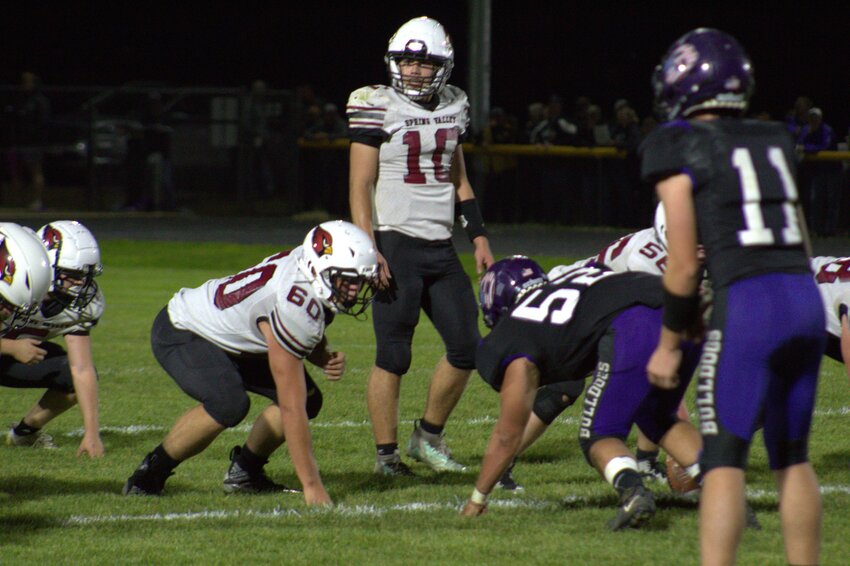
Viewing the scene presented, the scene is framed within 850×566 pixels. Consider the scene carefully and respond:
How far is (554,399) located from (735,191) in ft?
6.67

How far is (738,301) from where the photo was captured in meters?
3.77

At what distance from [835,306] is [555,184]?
11410mm

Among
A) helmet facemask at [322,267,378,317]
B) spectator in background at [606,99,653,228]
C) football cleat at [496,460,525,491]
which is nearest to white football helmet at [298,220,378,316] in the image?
helmet facemask at [322,267,378,317]

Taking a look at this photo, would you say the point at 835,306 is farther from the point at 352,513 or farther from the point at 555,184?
the point at 555,184

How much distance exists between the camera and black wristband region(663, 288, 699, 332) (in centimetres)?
382

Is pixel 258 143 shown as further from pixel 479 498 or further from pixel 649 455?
pixel 479 498

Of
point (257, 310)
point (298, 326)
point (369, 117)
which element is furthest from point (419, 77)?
point (298, 326)

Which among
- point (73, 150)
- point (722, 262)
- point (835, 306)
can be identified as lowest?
point (73, 150)

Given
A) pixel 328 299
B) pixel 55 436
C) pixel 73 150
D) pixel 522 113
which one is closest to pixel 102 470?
pixel 55 436

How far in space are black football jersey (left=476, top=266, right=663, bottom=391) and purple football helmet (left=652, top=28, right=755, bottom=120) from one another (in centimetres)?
107

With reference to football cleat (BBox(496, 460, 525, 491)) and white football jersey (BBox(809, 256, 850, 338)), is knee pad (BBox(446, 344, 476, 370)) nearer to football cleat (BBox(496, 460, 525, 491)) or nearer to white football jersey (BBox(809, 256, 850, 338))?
football cleat (BBox(496, 460, 525, 491))

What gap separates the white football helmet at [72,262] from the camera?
6137 millimetres

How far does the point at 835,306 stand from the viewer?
6.04 meters

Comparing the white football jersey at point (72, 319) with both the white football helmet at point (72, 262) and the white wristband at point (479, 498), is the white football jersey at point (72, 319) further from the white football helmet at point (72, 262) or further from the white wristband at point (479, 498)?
the white wristband at point (479, 498)
